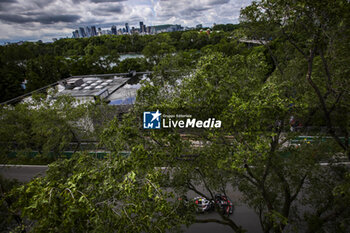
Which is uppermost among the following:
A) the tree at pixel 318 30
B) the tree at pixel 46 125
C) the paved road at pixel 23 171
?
the tree at pixel 318 30

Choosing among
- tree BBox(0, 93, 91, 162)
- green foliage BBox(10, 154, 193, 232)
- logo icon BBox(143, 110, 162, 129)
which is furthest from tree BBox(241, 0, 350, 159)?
tree BBox(0, 93, 91, 162)

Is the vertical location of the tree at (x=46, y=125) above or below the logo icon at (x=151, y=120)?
below

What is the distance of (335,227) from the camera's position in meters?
5.86

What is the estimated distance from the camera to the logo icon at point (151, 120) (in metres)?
5.15

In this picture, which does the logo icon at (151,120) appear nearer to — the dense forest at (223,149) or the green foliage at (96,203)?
the dense forest at (223,149)

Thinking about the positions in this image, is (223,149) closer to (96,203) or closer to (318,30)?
(96,203)

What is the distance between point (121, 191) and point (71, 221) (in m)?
0.90

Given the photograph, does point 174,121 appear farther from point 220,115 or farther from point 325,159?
point 325,159

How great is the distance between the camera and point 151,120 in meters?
5.23

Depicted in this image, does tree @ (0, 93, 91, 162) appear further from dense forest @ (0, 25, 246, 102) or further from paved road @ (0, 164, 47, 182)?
dense forest @ (0, 25, 246, 102)

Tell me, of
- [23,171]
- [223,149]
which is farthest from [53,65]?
[223,149]

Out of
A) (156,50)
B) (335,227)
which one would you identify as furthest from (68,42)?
(335,227)

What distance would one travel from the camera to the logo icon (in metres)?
5.15

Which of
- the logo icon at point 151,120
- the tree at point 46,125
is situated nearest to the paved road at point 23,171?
the tree at point 46,125
